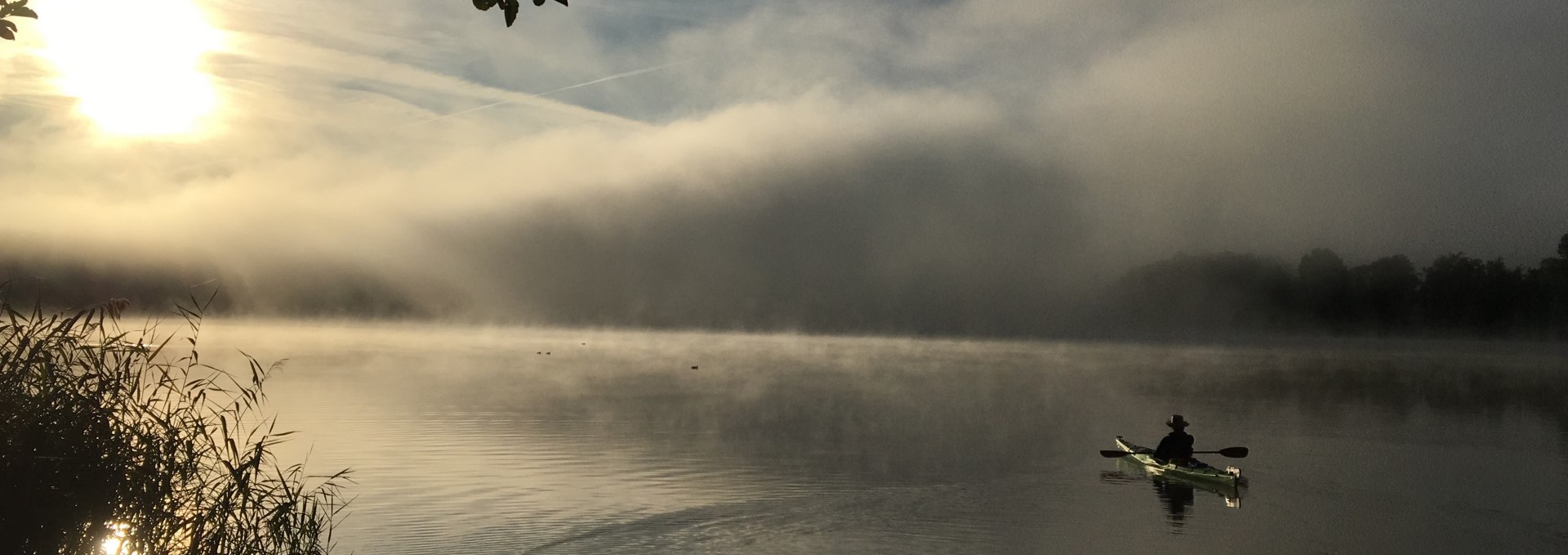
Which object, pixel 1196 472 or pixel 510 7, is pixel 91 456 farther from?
pixel 1196 472

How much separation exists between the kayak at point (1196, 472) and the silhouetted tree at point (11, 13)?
2618 cm

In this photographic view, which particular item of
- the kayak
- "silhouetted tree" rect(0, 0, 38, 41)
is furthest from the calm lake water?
"silhouetted tree" rect(0, 0, 38, 41)

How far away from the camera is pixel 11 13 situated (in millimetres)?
7762

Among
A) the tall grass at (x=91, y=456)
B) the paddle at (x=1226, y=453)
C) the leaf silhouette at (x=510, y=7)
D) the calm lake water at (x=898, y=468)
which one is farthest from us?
the paddle at (x=1226, y=453)

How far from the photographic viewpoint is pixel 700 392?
2432 inches

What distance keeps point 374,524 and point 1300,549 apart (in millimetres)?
17467

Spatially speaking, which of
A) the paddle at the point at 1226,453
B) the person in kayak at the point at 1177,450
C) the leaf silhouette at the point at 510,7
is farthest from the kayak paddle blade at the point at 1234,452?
the leaf silhouette at the point at 510,7

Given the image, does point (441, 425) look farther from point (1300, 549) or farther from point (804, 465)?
point (1300, 549)


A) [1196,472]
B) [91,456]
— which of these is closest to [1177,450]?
[1196,472]

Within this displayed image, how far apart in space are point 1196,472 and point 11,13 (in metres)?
26.8

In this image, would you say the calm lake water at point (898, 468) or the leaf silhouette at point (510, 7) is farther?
the calm lake water at point (898, 468)

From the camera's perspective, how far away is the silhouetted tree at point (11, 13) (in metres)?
→ 7.73

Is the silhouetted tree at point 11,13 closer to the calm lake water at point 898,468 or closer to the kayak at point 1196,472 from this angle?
the calm lake water at point 898,468

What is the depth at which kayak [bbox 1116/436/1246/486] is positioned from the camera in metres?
27.4
